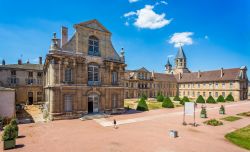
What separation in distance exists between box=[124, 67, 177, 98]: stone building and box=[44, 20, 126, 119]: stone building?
2908 cm

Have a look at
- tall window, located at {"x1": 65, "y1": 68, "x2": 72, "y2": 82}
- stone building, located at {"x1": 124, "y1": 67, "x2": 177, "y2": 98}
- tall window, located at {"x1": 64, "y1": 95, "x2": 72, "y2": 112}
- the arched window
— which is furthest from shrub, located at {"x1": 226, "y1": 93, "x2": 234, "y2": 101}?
tall window, located at {"x1": 65, "y1": 68, "x2": 72, "y2": 82}

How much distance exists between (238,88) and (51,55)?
178ft

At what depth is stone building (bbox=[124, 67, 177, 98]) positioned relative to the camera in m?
56.8

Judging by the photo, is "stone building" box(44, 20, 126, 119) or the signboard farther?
"stone building" box(44, 20, 126, 119)

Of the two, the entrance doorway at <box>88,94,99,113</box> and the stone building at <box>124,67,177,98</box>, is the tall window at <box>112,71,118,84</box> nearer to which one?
the entrance doorway at <box>88,94,99,113</box>

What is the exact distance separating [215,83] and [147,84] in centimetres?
2308

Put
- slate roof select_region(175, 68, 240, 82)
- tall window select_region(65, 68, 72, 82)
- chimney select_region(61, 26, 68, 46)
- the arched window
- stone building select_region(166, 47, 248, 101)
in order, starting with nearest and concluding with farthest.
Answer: tall window select_region(65, 68, 72, 82)
chimney select_region(61, 26, 68, 46)
the arched window
stone building select_region(166, 47, 248, 101)
slate roof select_region(175, 68, 240, 82)

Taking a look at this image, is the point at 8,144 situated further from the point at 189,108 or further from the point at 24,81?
the point at 24,81

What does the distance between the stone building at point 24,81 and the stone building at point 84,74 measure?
16.6 metres

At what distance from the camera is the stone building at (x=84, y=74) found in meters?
21.5

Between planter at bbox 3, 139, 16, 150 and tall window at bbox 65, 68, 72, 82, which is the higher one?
tall window at bbox 65, 68, 72, 82

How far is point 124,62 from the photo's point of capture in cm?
2827

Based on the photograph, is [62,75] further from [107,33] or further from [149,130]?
[149,130]

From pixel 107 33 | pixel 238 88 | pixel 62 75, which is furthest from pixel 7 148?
pixel 238 88
